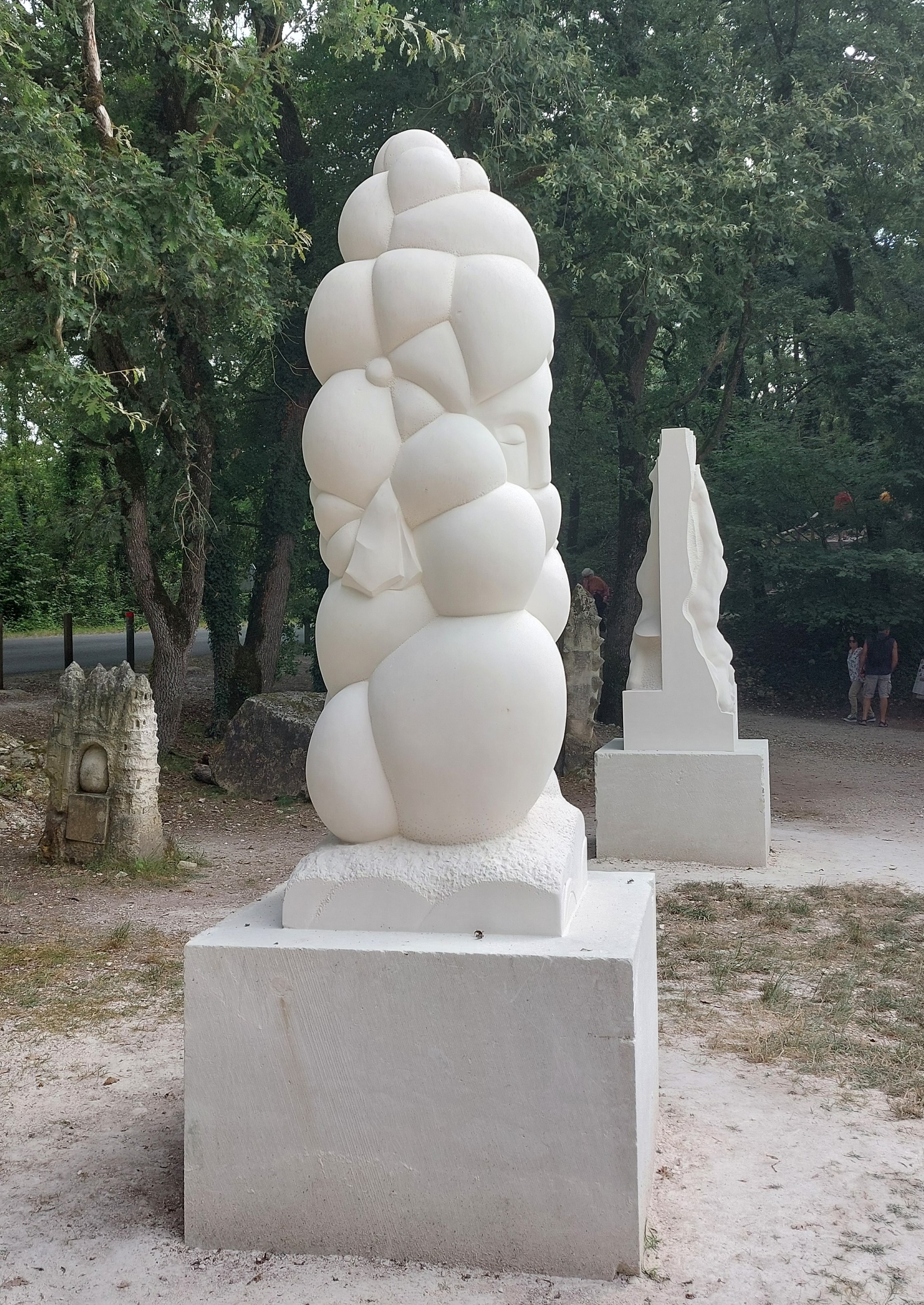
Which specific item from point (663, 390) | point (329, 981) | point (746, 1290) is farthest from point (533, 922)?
point (663, 390)

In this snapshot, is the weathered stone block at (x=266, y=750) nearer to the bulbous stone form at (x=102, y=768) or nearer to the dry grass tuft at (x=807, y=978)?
the bulbous stone form at (x=102, y=768)

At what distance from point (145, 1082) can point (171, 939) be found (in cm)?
214

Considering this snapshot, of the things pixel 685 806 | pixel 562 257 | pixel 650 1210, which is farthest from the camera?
pixel 562 257

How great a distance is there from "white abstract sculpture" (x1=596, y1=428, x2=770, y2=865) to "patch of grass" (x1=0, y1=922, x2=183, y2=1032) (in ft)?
11.1

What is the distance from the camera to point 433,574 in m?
3.20

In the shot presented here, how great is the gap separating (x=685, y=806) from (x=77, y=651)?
1603 cm

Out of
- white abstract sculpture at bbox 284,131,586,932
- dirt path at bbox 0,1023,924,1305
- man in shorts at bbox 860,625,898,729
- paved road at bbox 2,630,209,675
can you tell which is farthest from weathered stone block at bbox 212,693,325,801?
man in shorts at bbox 860,625,898,729

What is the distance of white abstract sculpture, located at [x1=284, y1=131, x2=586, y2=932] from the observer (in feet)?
10.2

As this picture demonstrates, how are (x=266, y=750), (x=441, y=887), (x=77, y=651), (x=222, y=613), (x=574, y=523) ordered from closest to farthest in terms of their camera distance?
(x=441, y=887) → (x=266, y=750) → (x=222, y=613) → (x=574, y=523) → (x=77, y=651)

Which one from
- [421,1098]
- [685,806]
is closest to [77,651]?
[685,806]

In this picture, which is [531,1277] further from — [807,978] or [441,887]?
[807,978]

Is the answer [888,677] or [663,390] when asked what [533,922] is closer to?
[888,677]

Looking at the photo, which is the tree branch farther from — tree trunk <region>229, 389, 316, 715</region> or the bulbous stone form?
tree trunk <region>229, 389, 316, 715</region>

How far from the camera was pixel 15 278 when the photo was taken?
28.1 ft
